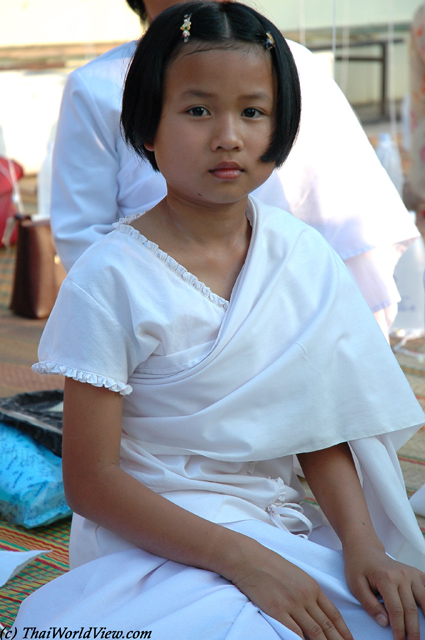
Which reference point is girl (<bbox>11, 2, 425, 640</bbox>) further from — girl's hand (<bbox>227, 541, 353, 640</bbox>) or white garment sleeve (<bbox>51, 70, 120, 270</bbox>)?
white garment sleeve (<bbox>51, 70, 120, 270</bbox>)

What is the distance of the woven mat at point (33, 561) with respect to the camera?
1346mm

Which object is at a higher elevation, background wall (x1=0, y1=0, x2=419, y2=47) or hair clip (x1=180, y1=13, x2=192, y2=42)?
hair clip (x1=180, y1=13, x2=192, y2=42)

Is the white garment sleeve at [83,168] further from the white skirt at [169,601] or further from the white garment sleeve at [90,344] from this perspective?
the white skirt at [169,601]

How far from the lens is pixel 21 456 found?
1.66 m

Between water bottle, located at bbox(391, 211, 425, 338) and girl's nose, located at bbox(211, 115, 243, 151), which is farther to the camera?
water bottle, located at bbox(391, 211, 425, 338)

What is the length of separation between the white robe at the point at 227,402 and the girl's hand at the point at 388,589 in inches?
0.6

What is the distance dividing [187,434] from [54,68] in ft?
19.6

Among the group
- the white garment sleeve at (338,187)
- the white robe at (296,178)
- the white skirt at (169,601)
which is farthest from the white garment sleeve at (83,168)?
the white skirt at (169,601)

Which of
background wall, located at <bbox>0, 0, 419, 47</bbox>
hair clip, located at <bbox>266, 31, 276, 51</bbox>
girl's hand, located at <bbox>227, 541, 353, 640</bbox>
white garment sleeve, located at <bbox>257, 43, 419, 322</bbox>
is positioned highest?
hair clip, located at <bbox>266, 31, 276, 51</bbox>

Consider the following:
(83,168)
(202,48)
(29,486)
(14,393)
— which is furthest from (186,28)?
(14,393)

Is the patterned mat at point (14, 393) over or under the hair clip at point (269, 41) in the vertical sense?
under

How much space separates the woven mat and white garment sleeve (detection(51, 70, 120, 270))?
0.57 m

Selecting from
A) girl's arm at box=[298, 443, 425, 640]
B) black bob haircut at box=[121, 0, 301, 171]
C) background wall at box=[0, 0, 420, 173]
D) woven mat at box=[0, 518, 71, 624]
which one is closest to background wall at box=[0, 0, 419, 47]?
background wall at box=[0, 0, 420, 173]

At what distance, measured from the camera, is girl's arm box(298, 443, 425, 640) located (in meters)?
0.87
